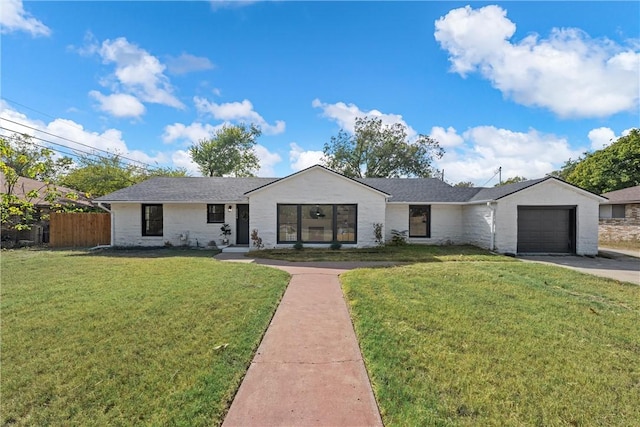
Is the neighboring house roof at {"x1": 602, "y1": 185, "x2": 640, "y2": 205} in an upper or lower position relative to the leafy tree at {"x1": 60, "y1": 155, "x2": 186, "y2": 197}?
lower

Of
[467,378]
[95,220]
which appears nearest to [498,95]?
[467,378]

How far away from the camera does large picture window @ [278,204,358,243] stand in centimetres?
1395

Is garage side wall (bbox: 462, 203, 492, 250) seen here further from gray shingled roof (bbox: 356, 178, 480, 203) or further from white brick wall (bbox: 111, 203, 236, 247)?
white brick wall (bbox: 111, 203, 236, 247)

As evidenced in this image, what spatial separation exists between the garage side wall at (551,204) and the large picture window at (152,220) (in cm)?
1614

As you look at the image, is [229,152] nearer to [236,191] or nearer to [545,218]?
[236,191]

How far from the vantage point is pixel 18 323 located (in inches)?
185

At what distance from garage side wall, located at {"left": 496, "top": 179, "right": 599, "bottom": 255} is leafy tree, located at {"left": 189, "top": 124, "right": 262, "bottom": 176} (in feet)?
101

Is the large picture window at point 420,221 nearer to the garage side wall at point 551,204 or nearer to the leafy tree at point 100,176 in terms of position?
the garage side wall at point 551,204

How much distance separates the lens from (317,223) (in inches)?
555

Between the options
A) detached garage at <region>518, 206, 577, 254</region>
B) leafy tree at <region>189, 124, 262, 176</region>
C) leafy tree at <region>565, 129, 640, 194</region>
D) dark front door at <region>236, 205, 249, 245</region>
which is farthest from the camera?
leafy tree at <region>189, 124, 262, 176</region>

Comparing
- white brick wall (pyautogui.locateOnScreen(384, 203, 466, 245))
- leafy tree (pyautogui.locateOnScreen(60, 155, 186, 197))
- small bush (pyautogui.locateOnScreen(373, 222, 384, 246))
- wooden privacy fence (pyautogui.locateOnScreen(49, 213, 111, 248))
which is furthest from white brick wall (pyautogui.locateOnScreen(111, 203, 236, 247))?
leafy tree (pyautogui.locateOnScreen(60, 155, 186, 197))

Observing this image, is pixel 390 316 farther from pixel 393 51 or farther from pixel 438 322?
pixel 393 51

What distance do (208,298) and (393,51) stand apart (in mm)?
13188

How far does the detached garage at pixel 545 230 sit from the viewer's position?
1362 cm
